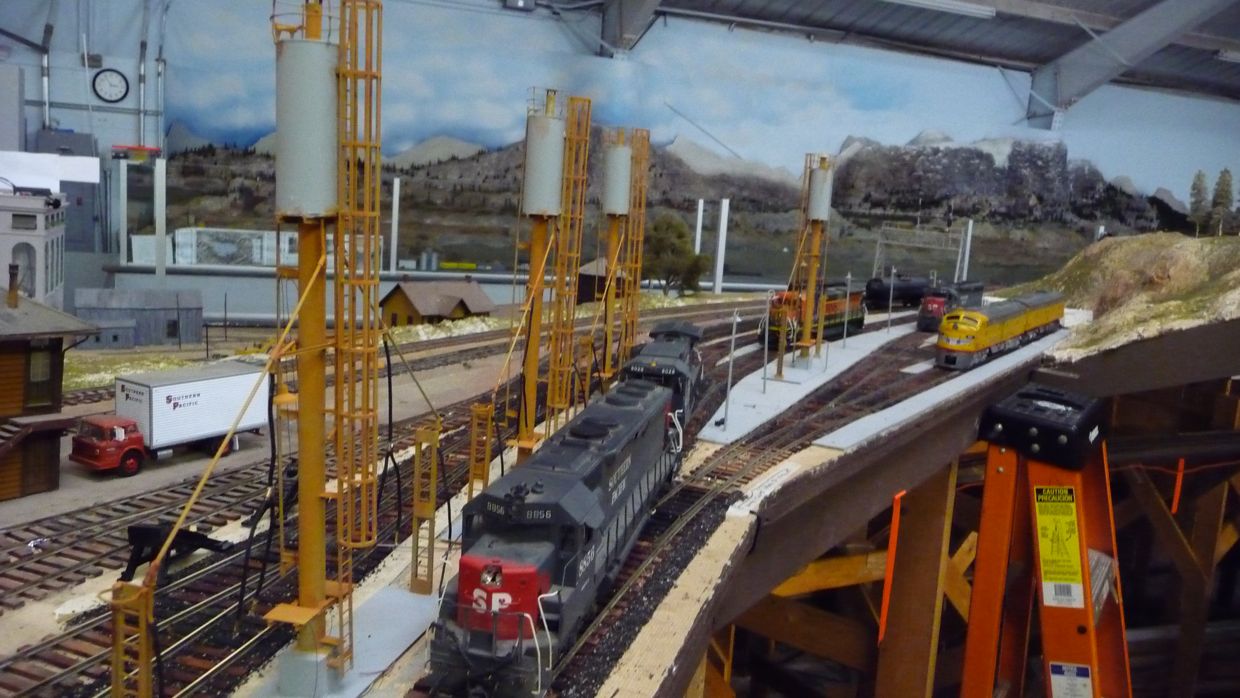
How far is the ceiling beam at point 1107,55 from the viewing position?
1561 inches

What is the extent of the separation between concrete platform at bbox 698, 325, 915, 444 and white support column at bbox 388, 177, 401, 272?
18779mm

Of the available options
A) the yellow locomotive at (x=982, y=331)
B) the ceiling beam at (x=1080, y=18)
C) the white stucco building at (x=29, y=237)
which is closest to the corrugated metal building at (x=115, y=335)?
the white stucco building at (x=29, y=237)

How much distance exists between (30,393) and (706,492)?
12905 mm

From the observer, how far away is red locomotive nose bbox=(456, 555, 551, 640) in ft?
30.8

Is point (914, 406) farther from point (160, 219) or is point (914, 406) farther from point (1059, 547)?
point (160, 219)

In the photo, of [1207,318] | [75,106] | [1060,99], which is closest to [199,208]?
[75,106]

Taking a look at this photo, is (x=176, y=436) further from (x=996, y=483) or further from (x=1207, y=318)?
(x=1207, y=318)

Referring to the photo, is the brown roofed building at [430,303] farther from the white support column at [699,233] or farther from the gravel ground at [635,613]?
the gravel ground at [635,613]

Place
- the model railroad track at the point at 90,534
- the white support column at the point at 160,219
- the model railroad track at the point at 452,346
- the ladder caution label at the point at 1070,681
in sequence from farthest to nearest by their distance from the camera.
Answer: the white support column at the point at 160,219 → the model railroad track at the point at 452,346 → the ladder caution label at the point at 1070,681 → the model railroad track at the point at 90,534

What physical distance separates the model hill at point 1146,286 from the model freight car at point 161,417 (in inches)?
951

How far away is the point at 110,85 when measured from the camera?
104 feet

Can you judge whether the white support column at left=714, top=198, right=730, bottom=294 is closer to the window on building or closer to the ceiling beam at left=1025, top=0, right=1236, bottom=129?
the ceiling beam at left=1025, top=0, right=1236, bottom=129

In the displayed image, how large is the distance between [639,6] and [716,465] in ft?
81.7

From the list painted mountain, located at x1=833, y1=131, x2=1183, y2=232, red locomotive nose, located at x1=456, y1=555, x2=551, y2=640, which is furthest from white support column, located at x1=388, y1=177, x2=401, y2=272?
red locomotive nose, located at x1=456, y1=555, x2=551, y2=640
